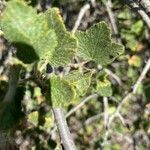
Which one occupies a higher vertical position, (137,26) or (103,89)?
(137,26)

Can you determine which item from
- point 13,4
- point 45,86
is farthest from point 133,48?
point 13,4

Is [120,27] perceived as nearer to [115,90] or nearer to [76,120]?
[115,90]

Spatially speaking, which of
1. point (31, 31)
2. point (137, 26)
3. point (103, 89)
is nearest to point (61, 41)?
point (31, 31)

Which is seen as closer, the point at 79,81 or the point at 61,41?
the point at 61,41

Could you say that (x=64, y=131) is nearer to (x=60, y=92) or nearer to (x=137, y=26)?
(x=60, y=92)

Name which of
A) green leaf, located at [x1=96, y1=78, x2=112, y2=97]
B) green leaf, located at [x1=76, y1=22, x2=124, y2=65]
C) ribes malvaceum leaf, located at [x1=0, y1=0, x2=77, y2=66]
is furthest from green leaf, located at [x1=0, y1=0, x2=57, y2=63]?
green leaf, located at [x1=96, y1=78, x2=112, y2=97]

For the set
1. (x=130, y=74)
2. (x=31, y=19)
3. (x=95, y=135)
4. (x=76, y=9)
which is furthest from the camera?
(x=95, y=135)
